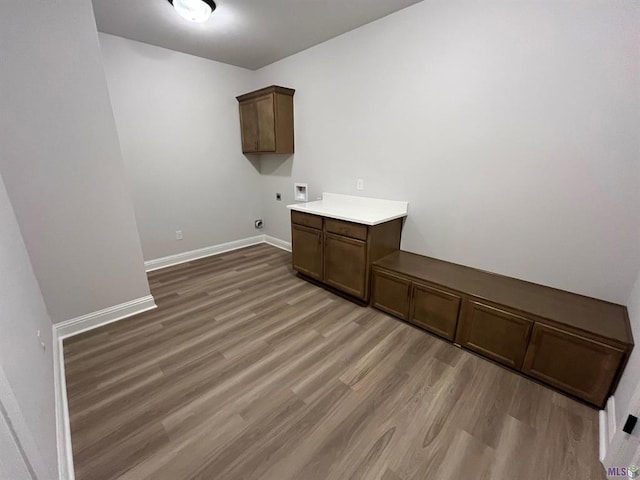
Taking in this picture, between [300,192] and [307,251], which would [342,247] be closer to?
[307,251]

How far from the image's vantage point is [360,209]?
296cm

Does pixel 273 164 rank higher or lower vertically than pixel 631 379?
higher

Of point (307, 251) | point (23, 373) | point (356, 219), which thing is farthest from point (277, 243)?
point (23, 373)

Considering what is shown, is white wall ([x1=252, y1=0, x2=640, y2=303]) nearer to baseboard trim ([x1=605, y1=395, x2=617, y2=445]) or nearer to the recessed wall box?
baseboard trim ([x1=605, y1=395, x2=617, y2=445])

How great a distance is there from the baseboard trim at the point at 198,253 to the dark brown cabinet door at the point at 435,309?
301 centimetres

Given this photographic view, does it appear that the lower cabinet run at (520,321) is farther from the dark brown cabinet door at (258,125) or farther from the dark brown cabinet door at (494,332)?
the dark brown cabinet door at (258,125)

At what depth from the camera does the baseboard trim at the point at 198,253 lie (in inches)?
140

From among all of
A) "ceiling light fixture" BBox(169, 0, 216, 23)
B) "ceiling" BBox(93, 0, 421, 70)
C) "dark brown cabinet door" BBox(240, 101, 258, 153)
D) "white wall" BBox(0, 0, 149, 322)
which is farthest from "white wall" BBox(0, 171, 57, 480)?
"dark brown cabinet door" BBox(240, 101, 258, 153)

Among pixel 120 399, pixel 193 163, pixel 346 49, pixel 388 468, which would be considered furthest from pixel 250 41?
pixel 388 468

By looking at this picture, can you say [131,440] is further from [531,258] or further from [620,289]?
[620,289]

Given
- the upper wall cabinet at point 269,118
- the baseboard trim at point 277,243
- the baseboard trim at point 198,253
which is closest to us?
the upper wall cabinet at point 269,118

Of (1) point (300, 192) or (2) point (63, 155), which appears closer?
(2) point (63, 155)

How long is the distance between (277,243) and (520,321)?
3409mm

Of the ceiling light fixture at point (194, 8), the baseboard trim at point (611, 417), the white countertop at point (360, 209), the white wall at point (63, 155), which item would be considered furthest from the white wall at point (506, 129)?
the white wall at point (63, 155)
